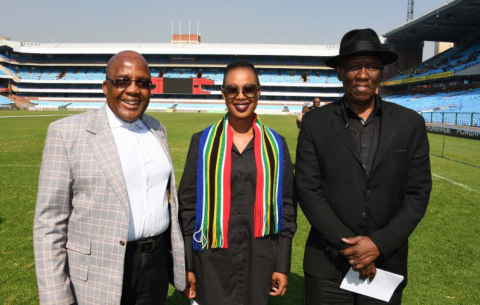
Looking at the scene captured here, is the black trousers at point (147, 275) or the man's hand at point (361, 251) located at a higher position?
the man's hand at point (361, 251)

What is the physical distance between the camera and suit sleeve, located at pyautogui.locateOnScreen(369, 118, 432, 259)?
193 centimetres

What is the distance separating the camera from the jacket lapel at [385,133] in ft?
6.38

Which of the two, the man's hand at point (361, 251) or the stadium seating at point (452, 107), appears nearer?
the man's hand at point (361, 251)

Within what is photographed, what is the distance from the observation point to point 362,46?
199 cm

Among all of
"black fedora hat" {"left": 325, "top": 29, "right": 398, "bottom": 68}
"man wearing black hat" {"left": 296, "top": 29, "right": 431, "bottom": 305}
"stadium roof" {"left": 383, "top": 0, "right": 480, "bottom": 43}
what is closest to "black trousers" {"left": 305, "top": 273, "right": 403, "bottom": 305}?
"man wearing black hat" {"left": 296, "top": 29, "right": 431, "bottom": 305}

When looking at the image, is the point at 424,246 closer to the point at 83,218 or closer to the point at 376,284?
the point at 376,284

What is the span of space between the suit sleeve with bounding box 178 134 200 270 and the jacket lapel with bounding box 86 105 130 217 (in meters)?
0.47

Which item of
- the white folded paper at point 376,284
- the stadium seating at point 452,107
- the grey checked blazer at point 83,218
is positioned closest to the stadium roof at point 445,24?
the stadium seating at point 452,107

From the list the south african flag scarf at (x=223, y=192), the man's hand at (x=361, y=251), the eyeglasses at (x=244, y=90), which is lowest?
the man's hand at (x=361, y=251)

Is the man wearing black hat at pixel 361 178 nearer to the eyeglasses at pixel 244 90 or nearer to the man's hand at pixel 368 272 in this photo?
the man's hand at pixel 368 272

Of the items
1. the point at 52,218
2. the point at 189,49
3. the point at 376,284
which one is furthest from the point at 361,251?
the point at 189,49

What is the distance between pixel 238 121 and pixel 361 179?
2.87 feet

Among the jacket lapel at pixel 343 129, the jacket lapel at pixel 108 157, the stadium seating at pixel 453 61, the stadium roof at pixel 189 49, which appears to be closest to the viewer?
the jacket lapel at pixel 108 157

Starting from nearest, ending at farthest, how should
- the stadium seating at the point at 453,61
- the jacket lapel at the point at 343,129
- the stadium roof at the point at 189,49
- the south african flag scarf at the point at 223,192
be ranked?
1. the jacket lapel at the point at 343,129
2. the south african flag scarf at the point at 223,192
3. the stadium seating at the point at 453,61
4. the stadium roof at the point at 189,49
